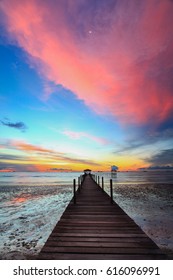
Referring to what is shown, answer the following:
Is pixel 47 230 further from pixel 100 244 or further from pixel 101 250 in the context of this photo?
pixel 101 250

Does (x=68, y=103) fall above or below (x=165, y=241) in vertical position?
above

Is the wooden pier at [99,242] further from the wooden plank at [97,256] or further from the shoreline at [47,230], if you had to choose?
the shoreline at [47,230]

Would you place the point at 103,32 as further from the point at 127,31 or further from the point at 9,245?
the point at 9,245

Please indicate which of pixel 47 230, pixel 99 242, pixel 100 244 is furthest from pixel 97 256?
pixel 47 230

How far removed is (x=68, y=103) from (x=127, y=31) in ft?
37.3

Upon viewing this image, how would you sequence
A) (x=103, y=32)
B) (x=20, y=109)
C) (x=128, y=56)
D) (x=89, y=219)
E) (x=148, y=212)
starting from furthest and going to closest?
(x=20, y=109), (x=148, y=212), (x=128, y=56), (x=103, y=32), (x=89, y=219)

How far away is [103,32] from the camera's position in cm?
1082

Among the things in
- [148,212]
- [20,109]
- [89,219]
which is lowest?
[148,212]

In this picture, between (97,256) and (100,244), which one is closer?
(97,256)

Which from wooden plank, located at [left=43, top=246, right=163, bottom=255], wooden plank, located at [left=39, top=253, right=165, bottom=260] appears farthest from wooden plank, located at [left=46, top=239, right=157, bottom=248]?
wooden plank, located at [left=39, top=253, right=165, bottom=260]

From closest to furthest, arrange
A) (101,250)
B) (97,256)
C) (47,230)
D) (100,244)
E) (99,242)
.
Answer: (97,256) → (101,250) → (100,244) → (99,242) → (47,230)

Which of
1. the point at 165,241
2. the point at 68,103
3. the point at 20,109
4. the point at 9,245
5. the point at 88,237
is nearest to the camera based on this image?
the point at 88,237

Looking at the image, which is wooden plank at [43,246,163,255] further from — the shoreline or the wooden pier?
the shoreline
